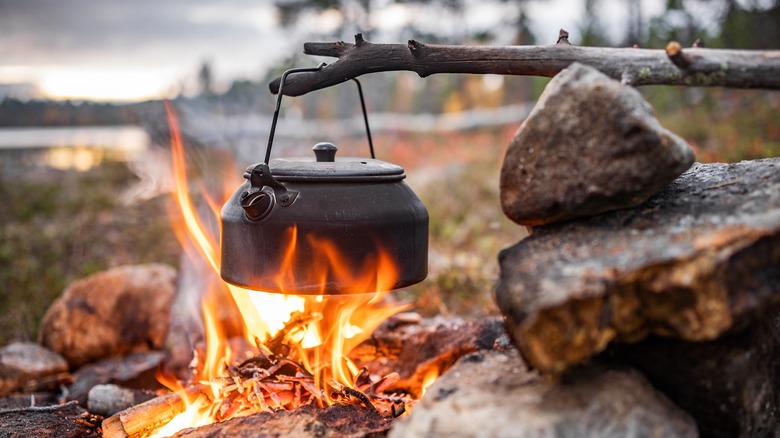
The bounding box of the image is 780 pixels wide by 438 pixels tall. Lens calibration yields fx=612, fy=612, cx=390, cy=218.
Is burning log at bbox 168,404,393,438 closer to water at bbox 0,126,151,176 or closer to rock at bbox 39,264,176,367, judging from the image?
rock at bbox 39,264,176,367

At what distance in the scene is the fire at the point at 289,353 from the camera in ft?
9.26

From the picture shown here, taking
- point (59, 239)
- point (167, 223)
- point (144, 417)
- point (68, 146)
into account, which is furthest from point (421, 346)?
point (68, 146)

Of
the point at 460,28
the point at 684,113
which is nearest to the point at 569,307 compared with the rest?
the point at 684,113

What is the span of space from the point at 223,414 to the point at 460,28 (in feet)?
65.7

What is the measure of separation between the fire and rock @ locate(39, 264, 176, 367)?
138cm

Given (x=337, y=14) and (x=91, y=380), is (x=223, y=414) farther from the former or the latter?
(x=337, y=14)

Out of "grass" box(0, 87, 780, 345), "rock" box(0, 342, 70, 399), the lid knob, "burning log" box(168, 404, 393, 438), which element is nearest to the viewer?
"burning log" box(168, 404, 393, 438)

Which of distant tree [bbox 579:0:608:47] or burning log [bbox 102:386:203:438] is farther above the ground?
distant tree [bbox 579:0:608:47]

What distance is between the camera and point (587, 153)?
81.7 inches

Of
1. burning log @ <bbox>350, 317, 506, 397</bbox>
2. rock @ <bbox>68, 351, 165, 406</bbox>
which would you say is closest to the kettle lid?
burning log @ <bbox>350, 317, 506, 397</bbox>

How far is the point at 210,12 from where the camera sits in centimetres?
1520

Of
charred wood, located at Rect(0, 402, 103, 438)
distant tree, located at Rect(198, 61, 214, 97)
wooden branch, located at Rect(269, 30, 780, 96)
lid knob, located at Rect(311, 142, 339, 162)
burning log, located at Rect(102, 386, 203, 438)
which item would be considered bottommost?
charred wood, located at Rect(0, 402, 103, 438)

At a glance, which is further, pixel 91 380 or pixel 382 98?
pixel 382 98

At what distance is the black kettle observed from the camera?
8.28ft
